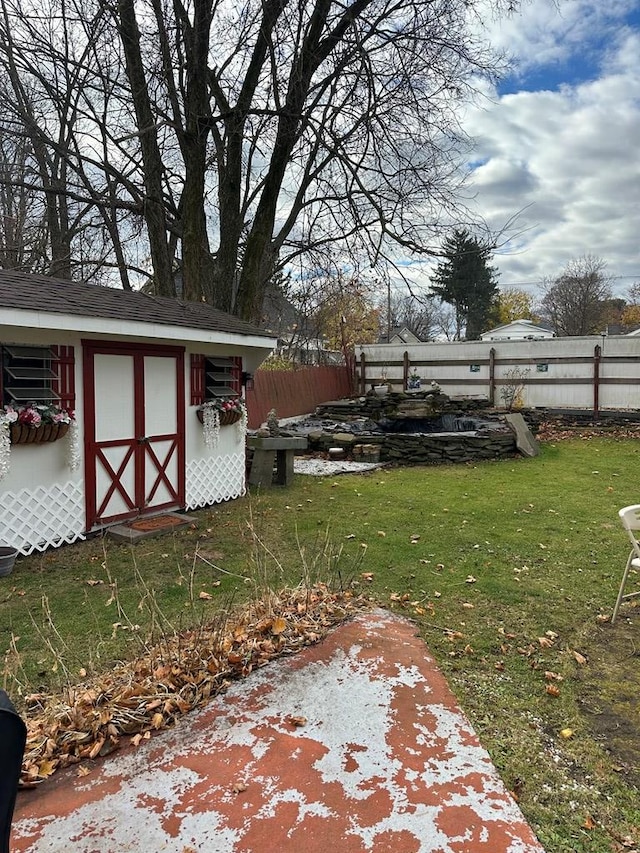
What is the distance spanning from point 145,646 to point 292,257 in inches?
340

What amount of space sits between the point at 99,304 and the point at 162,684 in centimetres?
388

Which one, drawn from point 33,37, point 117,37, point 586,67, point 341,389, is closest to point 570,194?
point 586,67

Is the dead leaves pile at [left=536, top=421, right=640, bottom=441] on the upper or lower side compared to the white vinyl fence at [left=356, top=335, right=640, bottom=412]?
lower

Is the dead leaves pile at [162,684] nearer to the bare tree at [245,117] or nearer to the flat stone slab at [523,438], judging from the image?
the bare tree at [245,117]

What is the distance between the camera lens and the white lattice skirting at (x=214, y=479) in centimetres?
652

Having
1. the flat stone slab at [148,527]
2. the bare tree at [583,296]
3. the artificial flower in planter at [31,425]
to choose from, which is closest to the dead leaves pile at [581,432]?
the flat stone slab at [148,527]

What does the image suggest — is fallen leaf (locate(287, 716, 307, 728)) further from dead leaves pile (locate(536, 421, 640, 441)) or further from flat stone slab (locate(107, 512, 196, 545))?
dead leaves pile (locate(536, 421, 640, 441))

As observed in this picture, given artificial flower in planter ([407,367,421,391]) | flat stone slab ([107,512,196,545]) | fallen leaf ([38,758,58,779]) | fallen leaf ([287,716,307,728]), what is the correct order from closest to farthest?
fallen leaf ([38,758,58,779]), fallen leaf ([287,716,307,728]), flat stone slab ([107,512,196,545]), artificial flower in planter ([407,367,421,391])

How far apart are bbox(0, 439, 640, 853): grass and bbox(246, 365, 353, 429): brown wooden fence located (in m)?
4.93

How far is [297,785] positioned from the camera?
190 centimetres

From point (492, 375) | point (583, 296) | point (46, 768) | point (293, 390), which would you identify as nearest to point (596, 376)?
point (492, 375)

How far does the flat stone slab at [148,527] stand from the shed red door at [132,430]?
0.14 m

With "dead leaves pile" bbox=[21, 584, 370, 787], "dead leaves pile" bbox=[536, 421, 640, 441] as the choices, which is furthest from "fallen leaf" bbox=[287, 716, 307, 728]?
"dead leaves pile" bbox=[536, 421, 640, 441]

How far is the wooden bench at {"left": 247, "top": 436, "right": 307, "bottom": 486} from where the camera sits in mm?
7578
